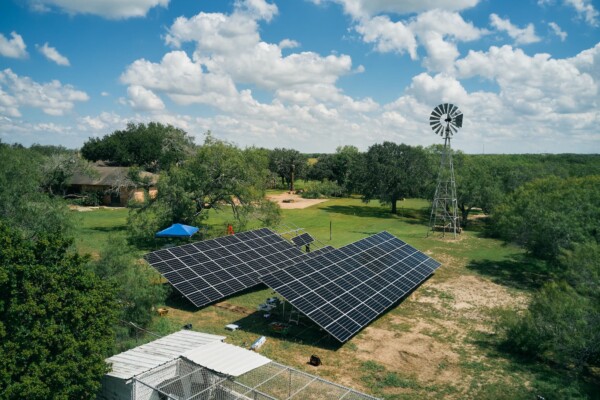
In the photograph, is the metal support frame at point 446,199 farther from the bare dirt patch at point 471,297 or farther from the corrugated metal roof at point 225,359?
the corrugated metal roof at point 225,359

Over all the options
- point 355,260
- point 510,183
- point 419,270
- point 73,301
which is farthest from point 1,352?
point 510,183

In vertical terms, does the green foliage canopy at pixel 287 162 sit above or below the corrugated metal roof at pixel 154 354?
above

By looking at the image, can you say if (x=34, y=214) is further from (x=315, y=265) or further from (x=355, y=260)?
(x=355, y=260)

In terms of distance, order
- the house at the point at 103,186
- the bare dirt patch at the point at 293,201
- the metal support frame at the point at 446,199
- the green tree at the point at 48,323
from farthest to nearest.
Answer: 1. the bare dirt patch at the point at 293,201
2. the house at the point at 103,186
3. the metal support frame at the point at 446,199
4. the green tree at the point at 48,323

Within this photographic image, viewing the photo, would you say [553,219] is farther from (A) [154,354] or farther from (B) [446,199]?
(A) [154,354]

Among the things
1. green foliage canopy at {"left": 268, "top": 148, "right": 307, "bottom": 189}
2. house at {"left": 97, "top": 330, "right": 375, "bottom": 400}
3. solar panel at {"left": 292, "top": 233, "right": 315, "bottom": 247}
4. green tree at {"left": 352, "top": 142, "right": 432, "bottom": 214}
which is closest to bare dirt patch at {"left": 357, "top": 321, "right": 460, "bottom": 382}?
house at {"left": 97, "top": 330, "right": 375, "bottom": 400}

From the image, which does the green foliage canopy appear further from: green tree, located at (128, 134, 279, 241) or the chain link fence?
the chain link fence

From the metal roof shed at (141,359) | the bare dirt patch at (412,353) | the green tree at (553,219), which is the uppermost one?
the green tree at (553,219)

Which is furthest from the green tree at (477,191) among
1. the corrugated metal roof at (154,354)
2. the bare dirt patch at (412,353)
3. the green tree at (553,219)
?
the corrugated metal roof at (154,354)
